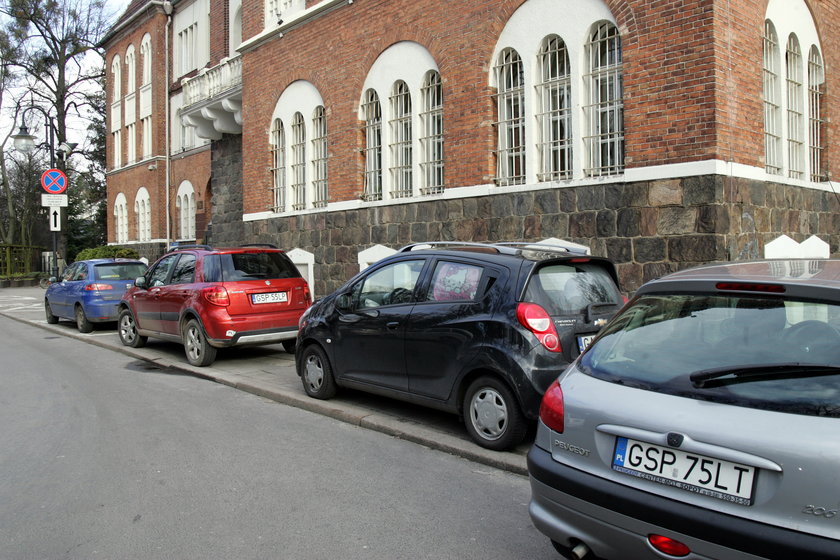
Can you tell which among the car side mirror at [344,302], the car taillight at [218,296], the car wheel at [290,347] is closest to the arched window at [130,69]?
the car wheel at [290,347]

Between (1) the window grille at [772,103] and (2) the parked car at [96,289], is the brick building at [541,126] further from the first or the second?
(2) the parked car at [96,289]

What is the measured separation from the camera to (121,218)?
104 ft

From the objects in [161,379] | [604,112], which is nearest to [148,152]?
[161,379]

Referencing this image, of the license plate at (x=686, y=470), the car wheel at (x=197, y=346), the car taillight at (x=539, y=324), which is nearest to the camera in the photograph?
the license plate at (x=686, y=470)

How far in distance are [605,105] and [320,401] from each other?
5800 millimetres

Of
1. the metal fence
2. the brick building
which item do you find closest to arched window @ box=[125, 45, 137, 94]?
the brick building

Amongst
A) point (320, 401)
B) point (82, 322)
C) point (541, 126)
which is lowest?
point (320, 401)

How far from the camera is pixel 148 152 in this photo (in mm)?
28766

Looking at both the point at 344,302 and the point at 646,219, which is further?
the point at 646,219

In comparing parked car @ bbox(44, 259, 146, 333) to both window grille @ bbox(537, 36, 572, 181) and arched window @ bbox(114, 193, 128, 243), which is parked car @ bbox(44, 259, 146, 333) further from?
arched window @ bbox(114, 193, 128, 243)

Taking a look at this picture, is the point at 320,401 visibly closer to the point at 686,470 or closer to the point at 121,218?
the point at 686,470

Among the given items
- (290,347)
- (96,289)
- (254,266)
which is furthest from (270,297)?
(96,289)

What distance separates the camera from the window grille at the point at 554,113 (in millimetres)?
10078

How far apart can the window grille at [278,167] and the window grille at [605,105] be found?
351 inches
